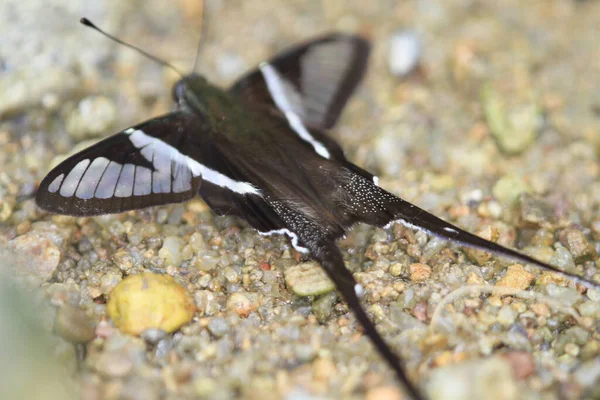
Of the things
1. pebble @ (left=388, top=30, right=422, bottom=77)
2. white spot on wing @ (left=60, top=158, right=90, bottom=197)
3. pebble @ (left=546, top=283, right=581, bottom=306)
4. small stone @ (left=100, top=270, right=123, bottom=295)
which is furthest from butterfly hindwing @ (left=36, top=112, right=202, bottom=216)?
pebble @ (left=546, top=283, right=581, bottom=306)

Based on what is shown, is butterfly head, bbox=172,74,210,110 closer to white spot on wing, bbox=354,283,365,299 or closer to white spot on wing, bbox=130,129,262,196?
white spot on wing, bbox=130,129,262,196

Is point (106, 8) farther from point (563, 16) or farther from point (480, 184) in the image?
point (563, 16)

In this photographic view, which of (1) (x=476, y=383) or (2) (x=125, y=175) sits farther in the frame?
(2) (x=125, y=175)

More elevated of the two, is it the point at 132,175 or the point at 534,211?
the point at 534,211

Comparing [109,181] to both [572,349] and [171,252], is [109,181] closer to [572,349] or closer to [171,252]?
[171,252]

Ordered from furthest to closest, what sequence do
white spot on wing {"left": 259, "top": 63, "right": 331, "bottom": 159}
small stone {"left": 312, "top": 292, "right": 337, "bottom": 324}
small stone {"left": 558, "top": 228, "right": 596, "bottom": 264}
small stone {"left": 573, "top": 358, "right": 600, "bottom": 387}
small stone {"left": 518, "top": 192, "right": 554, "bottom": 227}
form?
white spot on wing {"left": 259, "top": 63, "right": 331, "bottom": 159} → small stone {"left": 518, "top": 192, "right": 554, "bottom": 227} → small stone {"left": 558, "top": 228, "right": 596, "bottom": 264} → small stone {"left": 312, "top": 292, "right": 337, "bottom": 324} → small stone {"left": 573, "top": 358, "right": 600, "bottom": 387}

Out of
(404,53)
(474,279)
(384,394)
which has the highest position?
(404,53)

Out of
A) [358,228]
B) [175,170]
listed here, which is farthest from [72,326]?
[358,228]

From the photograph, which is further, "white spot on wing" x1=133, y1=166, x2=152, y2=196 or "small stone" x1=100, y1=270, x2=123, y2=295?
"white spot on wing" x1=133, y1=166, x2=152, y2=196
